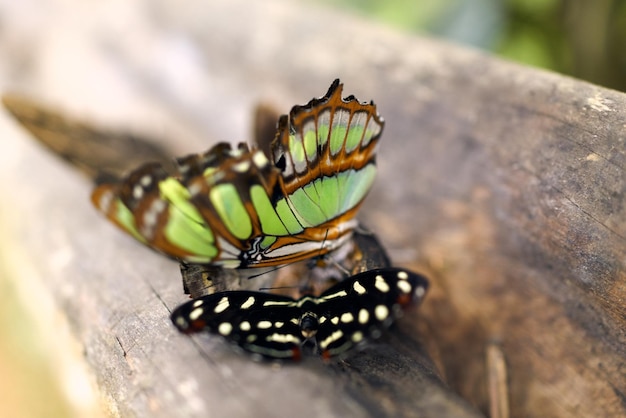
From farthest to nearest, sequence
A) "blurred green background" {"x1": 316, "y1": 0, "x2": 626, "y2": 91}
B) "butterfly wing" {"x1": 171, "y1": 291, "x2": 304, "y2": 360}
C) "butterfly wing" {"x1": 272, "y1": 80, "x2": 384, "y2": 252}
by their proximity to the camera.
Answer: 1. "blurred green background" {"x1": 316, "y1": 0, "x2": 626, "y2": 91}
2. "butterfly wing" {"x1": 272, "y1": 80, "x2": 384, "y2": 252}
3. "butterfly wing" {"x1": 171, "y1": 291, "x2": 304, "y2": 360}

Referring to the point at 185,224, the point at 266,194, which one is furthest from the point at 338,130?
the point at 185,224

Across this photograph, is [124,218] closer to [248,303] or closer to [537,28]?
[248,303]

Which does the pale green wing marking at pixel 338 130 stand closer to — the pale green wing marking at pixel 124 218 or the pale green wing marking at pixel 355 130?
the pale green wing marking at pixel 355 130

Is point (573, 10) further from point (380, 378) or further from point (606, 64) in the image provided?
point (380, 378)

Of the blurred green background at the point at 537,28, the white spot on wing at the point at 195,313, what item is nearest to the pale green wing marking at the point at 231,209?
the white spot on wing at the point at 195,313

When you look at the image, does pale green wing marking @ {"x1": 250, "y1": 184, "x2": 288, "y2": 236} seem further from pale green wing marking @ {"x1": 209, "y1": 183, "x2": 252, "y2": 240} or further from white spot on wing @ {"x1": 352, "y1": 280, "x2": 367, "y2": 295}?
white spot on wing @ {"x1": 352, "y1": 280, "x2": 367, "y2": 295}

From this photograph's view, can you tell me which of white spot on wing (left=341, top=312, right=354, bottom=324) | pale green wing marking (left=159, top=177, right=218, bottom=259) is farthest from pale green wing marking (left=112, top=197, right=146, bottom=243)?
white spot on wing (left=341, top=312, right=354, bottom=324)

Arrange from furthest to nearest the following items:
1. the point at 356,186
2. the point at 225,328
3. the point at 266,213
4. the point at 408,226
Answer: the point at 408,226, the point at 356,186, the point at 266,213, the point at 225,328

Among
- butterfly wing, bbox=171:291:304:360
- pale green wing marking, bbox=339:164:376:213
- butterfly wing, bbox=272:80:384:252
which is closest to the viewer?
butterfly wing, bbox=171:291:304:360
